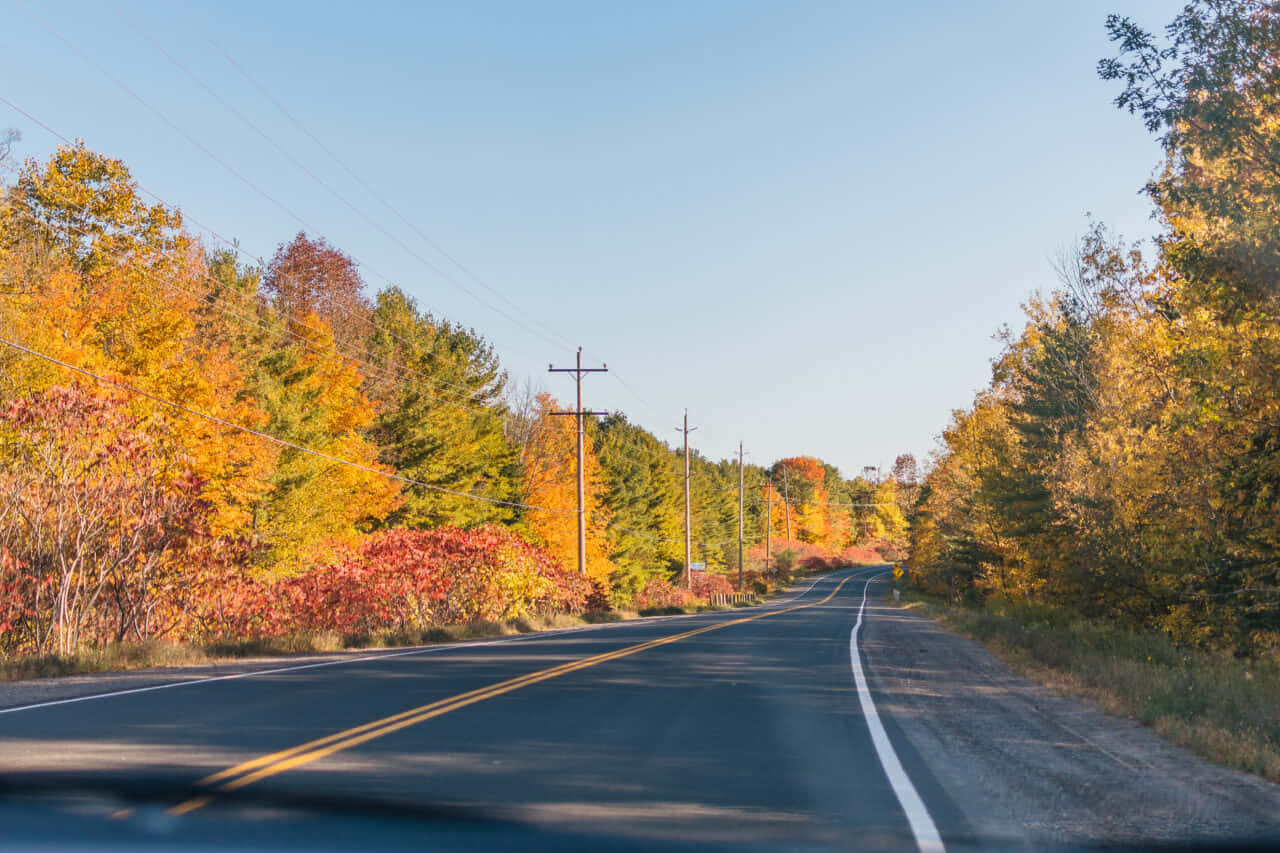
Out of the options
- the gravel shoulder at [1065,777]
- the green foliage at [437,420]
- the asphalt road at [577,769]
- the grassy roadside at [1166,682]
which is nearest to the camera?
the asphalt road at [577,769]

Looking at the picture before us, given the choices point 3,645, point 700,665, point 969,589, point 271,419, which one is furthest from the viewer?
point 969,589

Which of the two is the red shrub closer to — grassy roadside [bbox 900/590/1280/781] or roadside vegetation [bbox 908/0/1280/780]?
roadside vegetation [bbox 908/0/1280/780]

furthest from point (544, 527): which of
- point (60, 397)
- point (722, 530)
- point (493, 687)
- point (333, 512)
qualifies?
point (722, 530)

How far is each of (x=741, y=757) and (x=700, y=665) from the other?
24.4 feet

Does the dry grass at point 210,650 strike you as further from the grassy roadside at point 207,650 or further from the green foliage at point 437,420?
the green foliage at point 437,420

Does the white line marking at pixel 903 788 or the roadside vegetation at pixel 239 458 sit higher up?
the roadside vegetation at pixel 239 458

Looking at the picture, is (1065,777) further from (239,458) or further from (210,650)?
(239,458)

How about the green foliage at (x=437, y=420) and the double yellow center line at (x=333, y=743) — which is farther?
the green foliage at (x=437, y=420)

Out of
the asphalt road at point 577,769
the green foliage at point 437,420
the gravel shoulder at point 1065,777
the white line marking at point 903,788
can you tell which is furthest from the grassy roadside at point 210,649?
the green foliage at point 437,420

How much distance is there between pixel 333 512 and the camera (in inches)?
1721

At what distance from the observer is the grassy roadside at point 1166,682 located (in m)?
8.52

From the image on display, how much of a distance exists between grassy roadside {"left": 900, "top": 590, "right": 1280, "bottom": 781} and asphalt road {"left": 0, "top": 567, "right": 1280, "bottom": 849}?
0.49m

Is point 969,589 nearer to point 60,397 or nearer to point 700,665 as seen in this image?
point 700,665

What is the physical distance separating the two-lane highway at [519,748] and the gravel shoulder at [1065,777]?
52 cm
